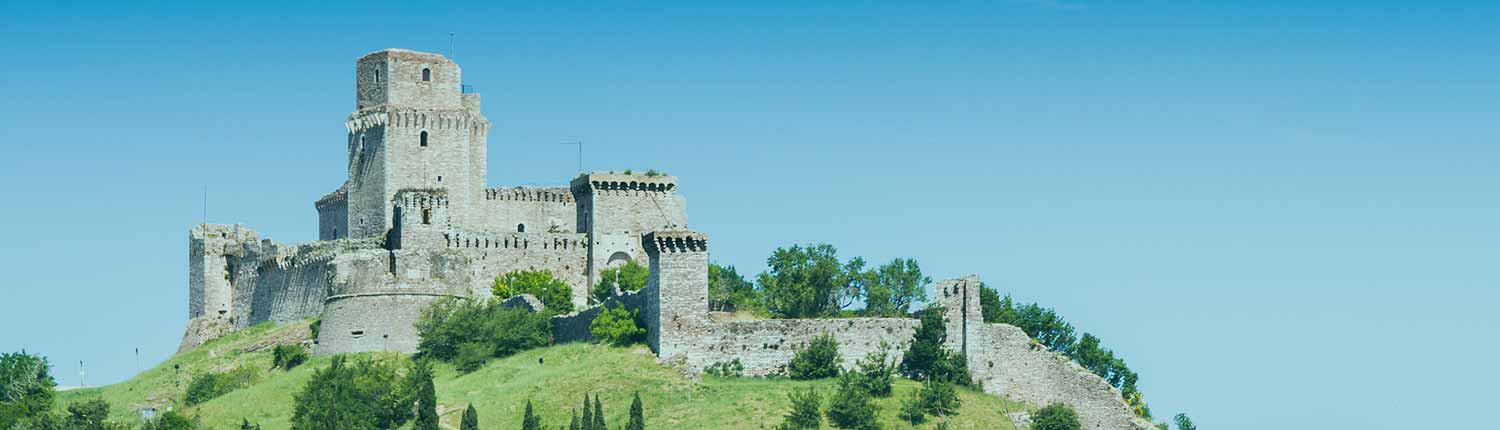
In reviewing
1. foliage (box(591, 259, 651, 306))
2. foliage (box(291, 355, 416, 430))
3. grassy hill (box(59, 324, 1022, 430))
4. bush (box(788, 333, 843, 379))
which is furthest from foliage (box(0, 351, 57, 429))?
bush (box(788, 333, 843, 379))

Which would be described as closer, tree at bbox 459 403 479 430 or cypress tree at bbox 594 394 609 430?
cypress tree at bbox 594 394 609 430

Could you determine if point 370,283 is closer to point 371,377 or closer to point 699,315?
point 371,377

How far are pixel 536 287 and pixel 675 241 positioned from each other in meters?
21.8

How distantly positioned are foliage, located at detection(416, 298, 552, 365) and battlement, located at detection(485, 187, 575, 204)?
42.4 feet

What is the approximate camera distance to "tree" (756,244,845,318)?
4542 inches

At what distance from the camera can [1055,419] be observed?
339 feet

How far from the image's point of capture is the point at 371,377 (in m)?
110

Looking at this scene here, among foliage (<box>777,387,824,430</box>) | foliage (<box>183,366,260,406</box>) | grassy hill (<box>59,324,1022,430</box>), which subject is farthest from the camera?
foliage (<box>183,366,260,406</box>)

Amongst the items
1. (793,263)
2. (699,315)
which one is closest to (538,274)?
(793,263)

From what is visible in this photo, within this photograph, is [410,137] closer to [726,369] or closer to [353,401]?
[353,401]

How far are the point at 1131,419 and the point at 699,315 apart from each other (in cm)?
1616

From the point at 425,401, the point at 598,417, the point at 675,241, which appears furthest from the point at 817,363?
the point at 425,401

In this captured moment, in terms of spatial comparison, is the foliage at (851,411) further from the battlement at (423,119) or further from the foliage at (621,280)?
the battlement at (423,119)

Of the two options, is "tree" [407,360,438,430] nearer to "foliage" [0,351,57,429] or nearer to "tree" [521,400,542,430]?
"tree" [521,400,542,430]
